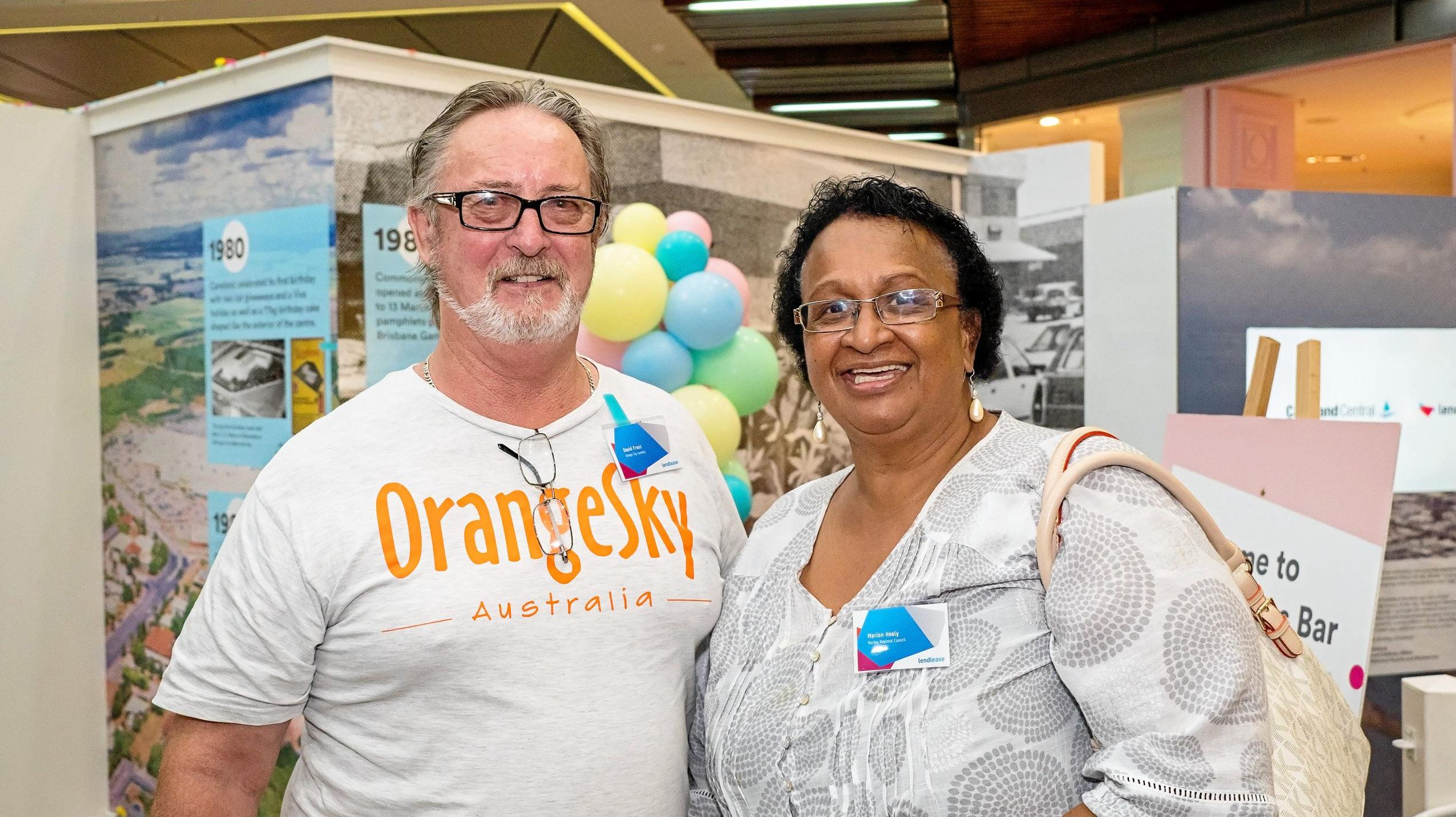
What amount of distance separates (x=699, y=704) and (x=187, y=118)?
2.62 m

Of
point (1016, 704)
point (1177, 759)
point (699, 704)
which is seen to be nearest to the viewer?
point (1177, 759)

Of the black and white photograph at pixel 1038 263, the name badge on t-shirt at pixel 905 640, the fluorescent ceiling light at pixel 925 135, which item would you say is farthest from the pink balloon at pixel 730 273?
the fluorescent ceiling light at pixel 925 135

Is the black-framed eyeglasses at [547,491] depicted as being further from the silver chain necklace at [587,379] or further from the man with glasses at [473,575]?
the silver chain necklace at [587,379]

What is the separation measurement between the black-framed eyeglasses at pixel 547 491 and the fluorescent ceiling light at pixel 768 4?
5.30 metres

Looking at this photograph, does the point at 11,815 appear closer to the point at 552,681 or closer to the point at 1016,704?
the point at 552,681

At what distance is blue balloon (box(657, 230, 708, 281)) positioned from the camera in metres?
3.29

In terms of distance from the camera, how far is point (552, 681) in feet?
4.94

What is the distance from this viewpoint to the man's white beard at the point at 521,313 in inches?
61.5

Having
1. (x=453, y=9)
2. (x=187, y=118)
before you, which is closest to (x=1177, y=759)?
(x=187, y=118)

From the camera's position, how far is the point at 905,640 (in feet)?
4.36

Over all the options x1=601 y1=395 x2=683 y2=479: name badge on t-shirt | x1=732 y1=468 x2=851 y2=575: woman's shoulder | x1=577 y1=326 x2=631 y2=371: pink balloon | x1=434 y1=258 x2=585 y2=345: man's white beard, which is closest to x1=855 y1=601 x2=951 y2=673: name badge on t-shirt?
x1=732 y1=468 x2=851 y2=575: woman's shoulder

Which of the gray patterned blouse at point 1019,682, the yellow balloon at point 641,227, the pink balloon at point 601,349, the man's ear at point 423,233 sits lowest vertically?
the gray patterned blouse at point 1019,682

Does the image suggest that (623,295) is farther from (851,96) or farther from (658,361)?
(851,96)

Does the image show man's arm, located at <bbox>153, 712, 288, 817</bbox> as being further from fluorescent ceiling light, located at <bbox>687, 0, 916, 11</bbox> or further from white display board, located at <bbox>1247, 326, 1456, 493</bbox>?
fluorescent ceiling light, located at <bbox>687, 0, 916, 11</bbox>
